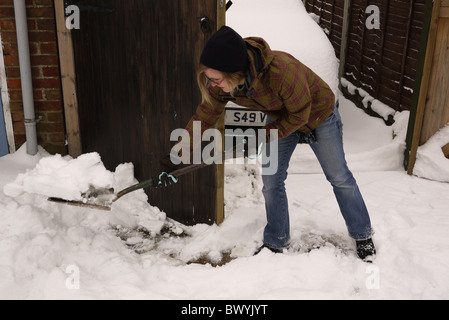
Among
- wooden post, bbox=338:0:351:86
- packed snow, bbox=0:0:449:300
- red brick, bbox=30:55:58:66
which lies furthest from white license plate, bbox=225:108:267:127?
wooden post, bbox=338:0:351:86

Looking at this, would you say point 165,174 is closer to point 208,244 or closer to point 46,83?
point 208,244

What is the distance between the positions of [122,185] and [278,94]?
1.74 meters

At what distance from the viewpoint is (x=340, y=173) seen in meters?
3.10

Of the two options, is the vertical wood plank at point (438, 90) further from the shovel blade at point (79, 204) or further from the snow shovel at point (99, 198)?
the shovel blade at point (79, 204)

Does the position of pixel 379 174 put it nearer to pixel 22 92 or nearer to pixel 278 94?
pixel 278 94

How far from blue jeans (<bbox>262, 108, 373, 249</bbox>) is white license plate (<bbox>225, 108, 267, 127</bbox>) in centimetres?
137

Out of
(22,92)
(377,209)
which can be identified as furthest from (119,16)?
(377,209)

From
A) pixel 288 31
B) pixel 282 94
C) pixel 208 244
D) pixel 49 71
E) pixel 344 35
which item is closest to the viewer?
pixel 282 94

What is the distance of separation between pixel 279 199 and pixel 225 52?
1.25 metres

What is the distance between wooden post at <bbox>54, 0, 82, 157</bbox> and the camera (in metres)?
4.02

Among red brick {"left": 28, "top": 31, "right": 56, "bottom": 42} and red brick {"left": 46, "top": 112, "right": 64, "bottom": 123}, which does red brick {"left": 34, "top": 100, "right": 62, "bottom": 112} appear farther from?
red brick {"left": 28, "top": 31, "right": 56, "bottom": 42}

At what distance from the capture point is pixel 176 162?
10.4 feet

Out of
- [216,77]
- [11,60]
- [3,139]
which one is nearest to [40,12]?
[11,60]

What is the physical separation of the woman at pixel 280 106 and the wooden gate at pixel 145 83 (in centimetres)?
52
